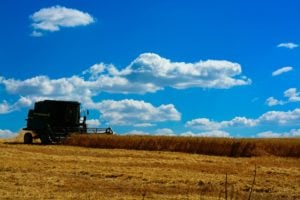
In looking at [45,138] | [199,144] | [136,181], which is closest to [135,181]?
[136,181]

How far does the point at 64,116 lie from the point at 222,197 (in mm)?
39146

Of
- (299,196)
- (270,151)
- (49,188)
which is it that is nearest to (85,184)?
(49,188)

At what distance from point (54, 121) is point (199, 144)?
16891 millimetres

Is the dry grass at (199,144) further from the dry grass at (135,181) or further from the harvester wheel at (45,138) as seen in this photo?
the dry grass at (135,181)

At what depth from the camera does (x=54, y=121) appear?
56.4m

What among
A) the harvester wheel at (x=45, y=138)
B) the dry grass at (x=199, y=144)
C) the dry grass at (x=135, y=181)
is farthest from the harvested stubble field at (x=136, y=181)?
the harvester wheel at (x=45, y=138)

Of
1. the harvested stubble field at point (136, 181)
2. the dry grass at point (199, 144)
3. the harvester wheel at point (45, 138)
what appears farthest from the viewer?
the harvester wheel at point (45, 138)

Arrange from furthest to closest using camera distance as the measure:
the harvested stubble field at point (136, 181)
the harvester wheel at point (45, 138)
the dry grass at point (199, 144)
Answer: the harvester wheel at point (45, 138), the dry grass at point (199, 144), the harvested stubble field at point (136, 181)

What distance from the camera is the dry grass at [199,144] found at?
41.4 m

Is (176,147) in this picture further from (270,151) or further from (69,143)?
(69,143)

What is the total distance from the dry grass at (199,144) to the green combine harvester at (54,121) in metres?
2.07

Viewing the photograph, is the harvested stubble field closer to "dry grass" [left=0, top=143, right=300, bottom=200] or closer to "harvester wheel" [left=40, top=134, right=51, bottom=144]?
"dry grass" [left=0, top=143, right=300, bottom=200]

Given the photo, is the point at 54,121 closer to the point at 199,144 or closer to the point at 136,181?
the point at 199,144

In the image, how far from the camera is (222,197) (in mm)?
19016
